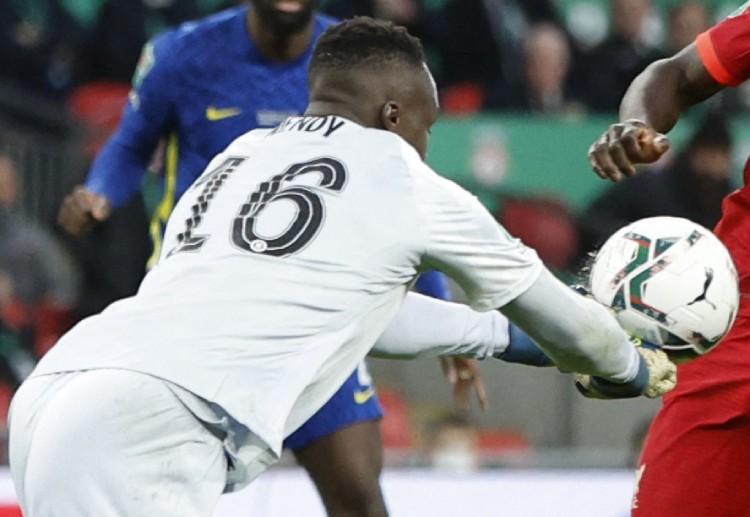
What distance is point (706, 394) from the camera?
4016mm

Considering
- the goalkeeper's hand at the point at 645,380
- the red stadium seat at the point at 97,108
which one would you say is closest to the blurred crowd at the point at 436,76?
the red stadium seat at the point at 97,108

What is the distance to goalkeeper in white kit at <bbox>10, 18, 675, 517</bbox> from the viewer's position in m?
3.14

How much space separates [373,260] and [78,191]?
6.68 feet

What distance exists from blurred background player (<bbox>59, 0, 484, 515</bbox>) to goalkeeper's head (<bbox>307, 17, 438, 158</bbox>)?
4.70ft

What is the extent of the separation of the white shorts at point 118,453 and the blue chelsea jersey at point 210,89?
1.95 meters

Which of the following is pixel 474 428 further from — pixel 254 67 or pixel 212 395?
pixel 212 395

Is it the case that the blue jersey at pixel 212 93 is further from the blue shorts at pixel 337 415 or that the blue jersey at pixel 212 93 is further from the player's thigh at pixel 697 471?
the player's thigh at pixel 697 471

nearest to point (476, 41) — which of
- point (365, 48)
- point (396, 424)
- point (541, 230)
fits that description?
point (541, 230)

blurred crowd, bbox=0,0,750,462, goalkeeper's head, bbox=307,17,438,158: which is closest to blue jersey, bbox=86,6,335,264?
goalkeeper's head, bbox=307,17,438,158

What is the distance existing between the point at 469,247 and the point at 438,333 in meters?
0.59

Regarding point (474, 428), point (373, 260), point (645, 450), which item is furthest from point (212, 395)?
point (474, 428)

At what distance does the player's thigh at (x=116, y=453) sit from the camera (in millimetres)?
3105

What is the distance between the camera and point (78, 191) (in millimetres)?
5047

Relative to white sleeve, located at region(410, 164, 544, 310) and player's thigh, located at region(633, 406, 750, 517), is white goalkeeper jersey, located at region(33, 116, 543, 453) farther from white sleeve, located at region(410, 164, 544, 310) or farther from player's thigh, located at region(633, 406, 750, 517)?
player's thigh, located at region(633, 406, 750, 517)
